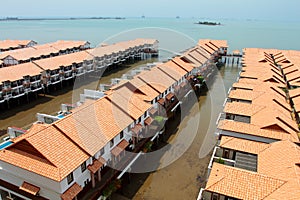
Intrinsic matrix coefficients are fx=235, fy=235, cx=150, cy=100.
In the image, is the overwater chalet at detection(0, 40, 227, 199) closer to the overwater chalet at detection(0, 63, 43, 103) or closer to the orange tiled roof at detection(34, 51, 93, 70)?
the overwater chalet at detection(0, 63, 43, 103)

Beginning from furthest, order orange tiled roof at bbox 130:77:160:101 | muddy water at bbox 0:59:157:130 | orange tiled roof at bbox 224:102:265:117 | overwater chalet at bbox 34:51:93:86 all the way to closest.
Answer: overwater chalet at bbox 34:51:93:86 → muddy water at bbox 0:59:157:130 → orange tiled roof at bbox 130:77:160:101 → orange tiled roof at bbox 224:102:265:117

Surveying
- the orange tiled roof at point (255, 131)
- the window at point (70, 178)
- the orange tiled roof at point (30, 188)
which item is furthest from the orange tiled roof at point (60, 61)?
the orange tiled roof at point (255, 131)

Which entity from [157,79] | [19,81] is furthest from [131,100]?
[19,81]

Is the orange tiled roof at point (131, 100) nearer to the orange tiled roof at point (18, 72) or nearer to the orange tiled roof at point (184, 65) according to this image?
the orange tiled roof at point (184, 65)

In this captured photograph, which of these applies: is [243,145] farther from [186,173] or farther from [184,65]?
[184,65]

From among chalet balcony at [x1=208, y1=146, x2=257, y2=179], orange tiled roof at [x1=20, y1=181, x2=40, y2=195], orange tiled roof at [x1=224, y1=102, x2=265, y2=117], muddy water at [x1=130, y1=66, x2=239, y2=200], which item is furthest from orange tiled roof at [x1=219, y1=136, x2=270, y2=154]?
orange tiled roof at [x1=20, y1=181, x2=40, y2=195]

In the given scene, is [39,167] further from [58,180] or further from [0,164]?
[0,164]
